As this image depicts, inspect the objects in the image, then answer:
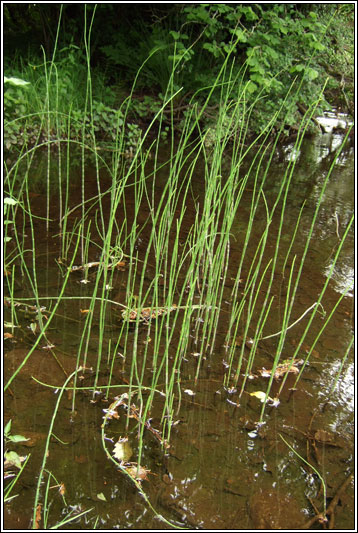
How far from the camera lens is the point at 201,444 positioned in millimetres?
1135

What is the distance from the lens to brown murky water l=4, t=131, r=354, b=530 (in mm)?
951

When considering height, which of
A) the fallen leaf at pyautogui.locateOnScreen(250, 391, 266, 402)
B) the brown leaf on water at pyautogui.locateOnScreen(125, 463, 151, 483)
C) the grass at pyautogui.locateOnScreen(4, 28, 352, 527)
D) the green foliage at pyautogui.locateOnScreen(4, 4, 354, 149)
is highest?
the green foliage at pyautogui.locateOnScreen(4, 4, 354, 149)

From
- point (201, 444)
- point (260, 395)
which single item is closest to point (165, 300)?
point (260, 395)

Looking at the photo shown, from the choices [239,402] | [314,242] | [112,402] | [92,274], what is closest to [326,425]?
[239,402]

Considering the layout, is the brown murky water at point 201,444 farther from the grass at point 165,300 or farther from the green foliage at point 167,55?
the green foliage at point 167,55

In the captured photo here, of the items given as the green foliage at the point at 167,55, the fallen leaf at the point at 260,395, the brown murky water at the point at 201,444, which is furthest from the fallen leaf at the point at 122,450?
the green foliage at the point at 167,55

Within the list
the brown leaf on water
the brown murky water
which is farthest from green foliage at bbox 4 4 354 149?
the brown leaf on water

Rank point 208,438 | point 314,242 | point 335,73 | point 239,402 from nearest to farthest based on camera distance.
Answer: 1. point 208,438
2. point 239,402
3. point 314,242
4. point 335,73

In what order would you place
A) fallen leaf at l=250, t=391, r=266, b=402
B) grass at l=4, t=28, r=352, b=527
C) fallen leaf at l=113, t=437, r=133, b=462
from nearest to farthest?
fallen leaf at l=113, t=437, r=133, b=462 → grass at l=4, t=28, r=352, b=527 → fallen leaf at l=250, t=391, r=266, b=402

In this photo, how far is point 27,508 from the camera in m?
0.90

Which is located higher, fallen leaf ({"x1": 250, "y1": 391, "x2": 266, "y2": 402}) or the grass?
A: the grass

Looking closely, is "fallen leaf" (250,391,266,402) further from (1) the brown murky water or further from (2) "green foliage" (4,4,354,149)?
(2) "green foliage" (4,4,354,149)

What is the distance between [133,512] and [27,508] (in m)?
0.21

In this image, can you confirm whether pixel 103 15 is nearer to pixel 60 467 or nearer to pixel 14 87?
pixel 14 87
